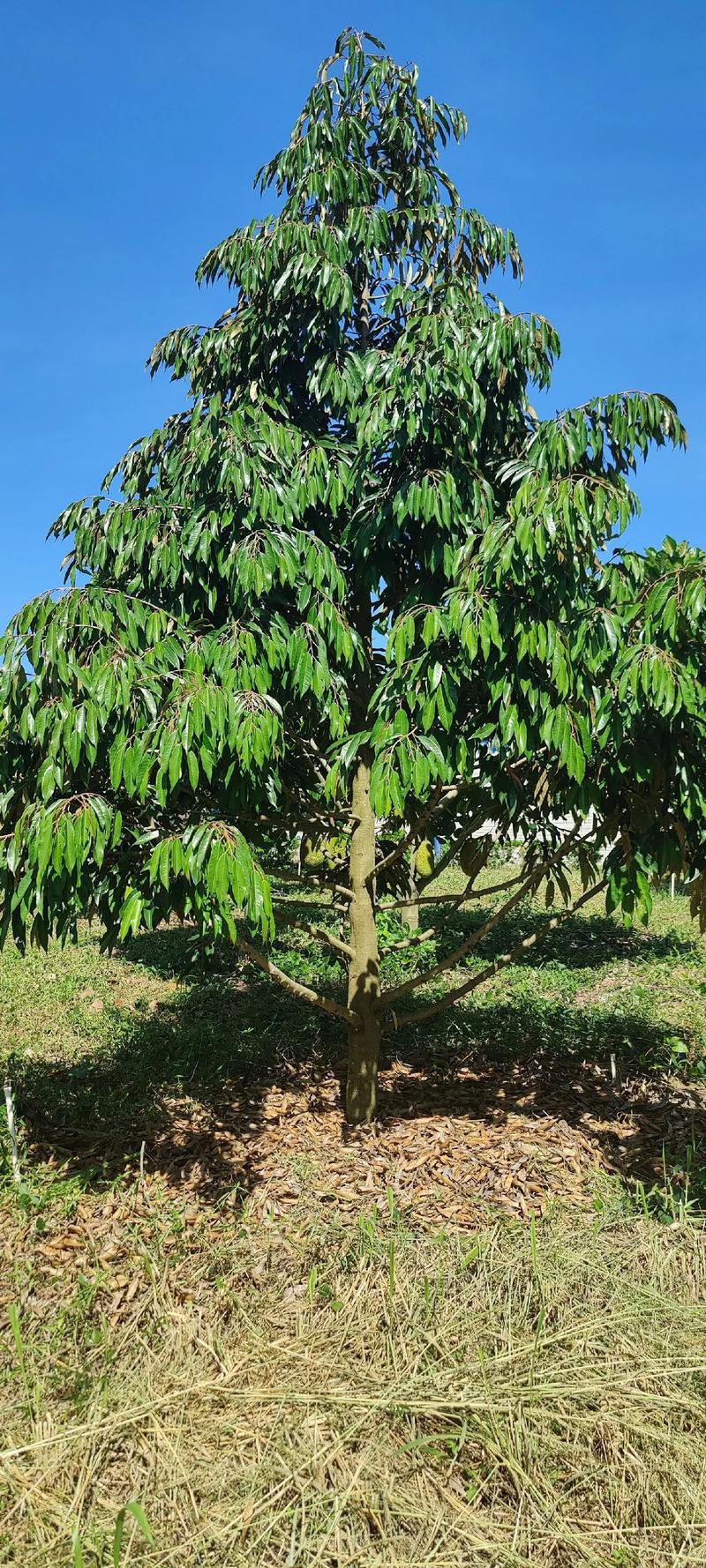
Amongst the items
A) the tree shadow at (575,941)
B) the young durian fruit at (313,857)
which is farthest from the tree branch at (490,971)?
the tree shadow at (575,941)

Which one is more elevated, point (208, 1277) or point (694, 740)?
point (694, 740)

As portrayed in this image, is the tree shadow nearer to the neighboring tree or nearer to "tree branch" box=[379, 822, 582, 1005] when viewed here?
"tree branch" box=[379, 822, 582, 1005]

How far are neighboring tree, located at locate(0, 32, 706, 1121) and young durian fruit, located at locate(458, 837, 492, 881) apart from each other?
23 millimetres

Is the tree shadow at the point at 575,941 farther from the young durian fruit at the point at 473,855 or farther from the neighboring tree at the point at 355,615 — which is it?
the neighboring tree at the point at 355,615

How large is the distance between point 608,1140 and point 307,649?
299 centimetres

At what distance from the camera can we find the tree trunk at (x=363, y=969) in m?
4.74

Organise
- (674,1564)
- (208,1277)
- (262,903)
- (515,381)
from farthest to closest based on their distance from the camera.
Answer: (515,381) → (208,1277) → (262,903) → (674,1564)

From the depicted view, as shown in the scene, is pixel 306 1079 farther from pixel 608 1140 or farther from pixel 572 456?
pixel 572 456

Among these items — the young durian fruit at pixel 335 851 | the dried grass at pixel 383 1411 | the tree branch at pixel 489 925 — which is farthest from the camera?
the young durian fruit at pixel 335 851

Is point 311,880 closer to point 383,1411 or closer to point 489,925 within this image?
point 489,925

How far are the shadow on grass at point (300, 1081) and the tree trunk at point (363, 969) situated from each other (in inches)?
9.2

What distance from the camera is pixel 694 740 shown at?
3391mm

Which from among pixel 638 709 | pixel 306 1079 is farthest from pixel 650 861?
pixel 306 1079

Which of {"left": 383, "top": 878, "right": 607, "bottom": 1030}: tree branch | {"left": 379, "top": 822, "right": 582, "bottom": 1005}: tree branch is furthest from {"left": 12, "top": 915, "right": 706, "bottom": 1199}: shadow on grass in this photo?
{"left": 379, "top": 822, "right": 582, "bottom": 1005}: tree branch
